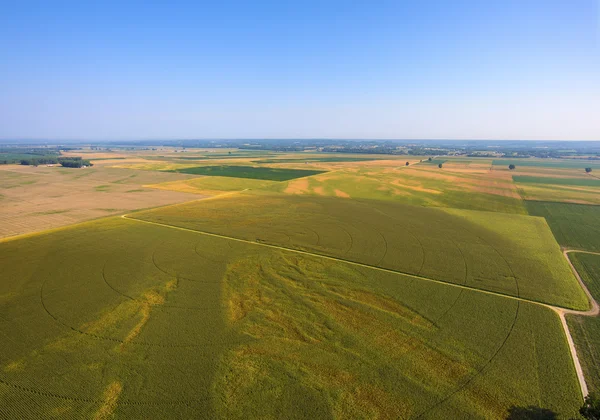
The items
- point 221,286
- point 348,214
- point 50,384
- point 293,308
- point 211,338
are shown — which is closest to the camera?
point 50,384

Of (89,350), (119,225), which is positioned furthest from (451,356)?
(119,225)

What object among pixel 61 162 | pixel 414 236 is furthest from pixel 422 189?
pixel 61 162

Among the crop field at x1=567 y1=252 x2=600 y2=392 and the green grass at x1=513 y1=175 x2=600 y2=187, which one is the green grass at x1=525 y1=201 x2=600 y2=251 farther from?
the green grass at x1=513 y1=175 x2=600 y2=187

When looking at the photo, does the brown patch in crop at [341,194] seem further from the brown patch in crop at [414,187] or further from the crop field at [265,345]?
the crop field at [265,345]

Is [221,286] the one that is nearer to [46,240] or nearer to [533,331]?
[533,331]

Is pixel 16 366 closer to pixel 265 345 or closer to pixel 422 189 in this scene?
pixel 265 345

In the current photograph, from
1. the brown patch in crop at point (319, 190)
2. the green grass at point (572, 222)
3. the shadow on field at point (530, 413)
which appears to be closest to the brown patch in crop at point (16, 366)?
the shadow on field at point (530, 413)

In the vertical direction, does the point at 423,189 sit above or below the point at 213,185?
below
